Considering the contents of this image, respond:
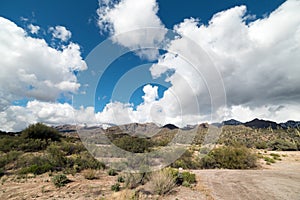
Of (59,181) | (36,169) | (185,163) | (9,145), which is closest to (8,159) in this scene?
(36,169)

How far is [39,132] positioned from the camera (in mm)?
30016

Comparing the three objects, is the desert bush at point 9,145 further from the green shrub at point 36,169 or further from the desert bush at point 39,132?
the green shrub at point 36,169

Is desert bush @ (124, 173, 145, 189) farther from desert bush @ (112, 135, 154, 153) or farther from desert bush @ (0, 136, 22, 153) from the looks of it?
desert bush @ (0, 136, 22, 153)

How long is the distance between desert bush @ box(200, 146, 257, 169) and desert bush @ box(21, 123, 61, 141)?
24.1 meters

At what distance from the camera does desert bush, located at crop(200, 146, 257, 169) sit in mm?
17438

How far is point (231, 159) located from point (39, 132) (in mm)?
27012

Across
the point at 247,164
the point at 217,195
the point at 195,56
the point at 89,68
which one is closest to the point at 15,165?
the point at 89,68

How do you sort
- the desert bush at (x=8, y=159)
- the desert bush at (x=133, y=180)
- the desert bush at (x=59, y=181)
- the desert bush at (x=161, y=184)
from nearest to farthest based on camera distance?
the desert bush at (x=161, y=184) → the desert bush at (x=133, y=180) → the desert bush at (x=59, y=181) → the desert bush at (x=8, y=159)

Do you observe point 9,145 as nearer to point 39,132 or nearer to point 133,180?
point 39,132

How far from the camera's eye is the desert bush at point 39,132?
29.0 meters

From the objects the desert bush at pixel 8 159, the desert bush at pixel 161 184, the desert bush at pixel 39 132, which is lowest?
the desert bush at pixel 161 184

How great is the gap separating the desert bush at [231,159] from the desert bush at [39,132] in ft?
79.2

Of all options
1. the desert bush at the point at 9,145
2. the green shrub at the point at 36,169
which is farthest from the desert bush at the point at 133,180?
the desert bush at the point at 9,145

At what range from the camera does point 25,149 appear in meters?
23.0
